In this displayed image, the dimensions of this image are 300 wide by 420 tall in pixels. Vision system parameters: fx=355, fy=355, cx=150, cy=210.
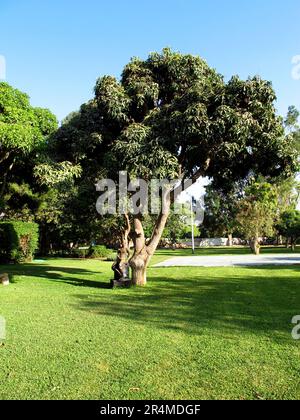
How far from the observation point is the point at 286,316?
6.96 meters

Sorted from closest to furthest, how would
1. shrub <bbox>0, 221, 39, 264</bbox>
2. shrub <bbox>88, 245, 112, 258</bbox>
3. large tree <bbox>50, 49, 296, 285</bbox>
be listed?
large tree <bbox>50, 49, 296, 285</bbox> < shrub <bbox>0, 221, 39, 264</bbox> < shrub <bbox>88, 245, 112, 258</bbox>

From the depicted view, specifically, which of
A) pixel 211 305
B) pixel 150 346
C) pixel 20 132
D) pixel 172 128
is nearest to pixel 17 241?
pixel 20 132

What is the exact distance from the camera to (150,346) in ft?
17.0

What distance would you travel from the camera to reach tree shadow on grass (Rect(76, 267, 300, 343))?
246 inches

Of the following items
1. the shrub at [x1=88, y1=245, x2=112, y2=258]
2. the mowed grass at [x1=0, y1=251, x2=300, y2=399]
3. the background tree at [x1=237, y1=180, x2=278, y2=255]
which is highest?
the background tree at [x1=237, y1=180, x2=278, y2=255]

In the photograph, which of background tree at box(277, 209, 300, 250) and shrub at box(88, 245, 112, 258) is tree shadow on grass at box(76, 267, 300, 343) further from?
background tree at box(277, 209, 300, 250)

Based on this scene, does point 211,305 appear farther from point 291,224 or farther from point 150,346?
point 291,224

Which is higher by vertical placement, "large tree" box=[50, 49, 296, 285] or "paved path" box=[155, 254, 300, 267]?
"large tree" box=[50, 49, 296, 285]

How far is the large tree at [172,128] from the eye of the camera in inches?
377

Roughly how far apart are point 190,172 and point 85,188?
3.93 metres

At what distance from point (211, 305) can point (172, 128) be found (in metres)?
4.82

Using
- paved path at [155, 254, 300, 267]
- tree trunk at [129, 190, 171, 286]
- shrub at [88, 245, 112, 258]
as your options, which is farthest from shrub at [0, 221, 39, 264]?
tree trunk at [129, 190, 171, 286]

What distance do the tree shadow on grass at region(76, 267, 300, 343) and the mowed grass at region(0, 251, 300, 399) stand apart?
0.07 feet
